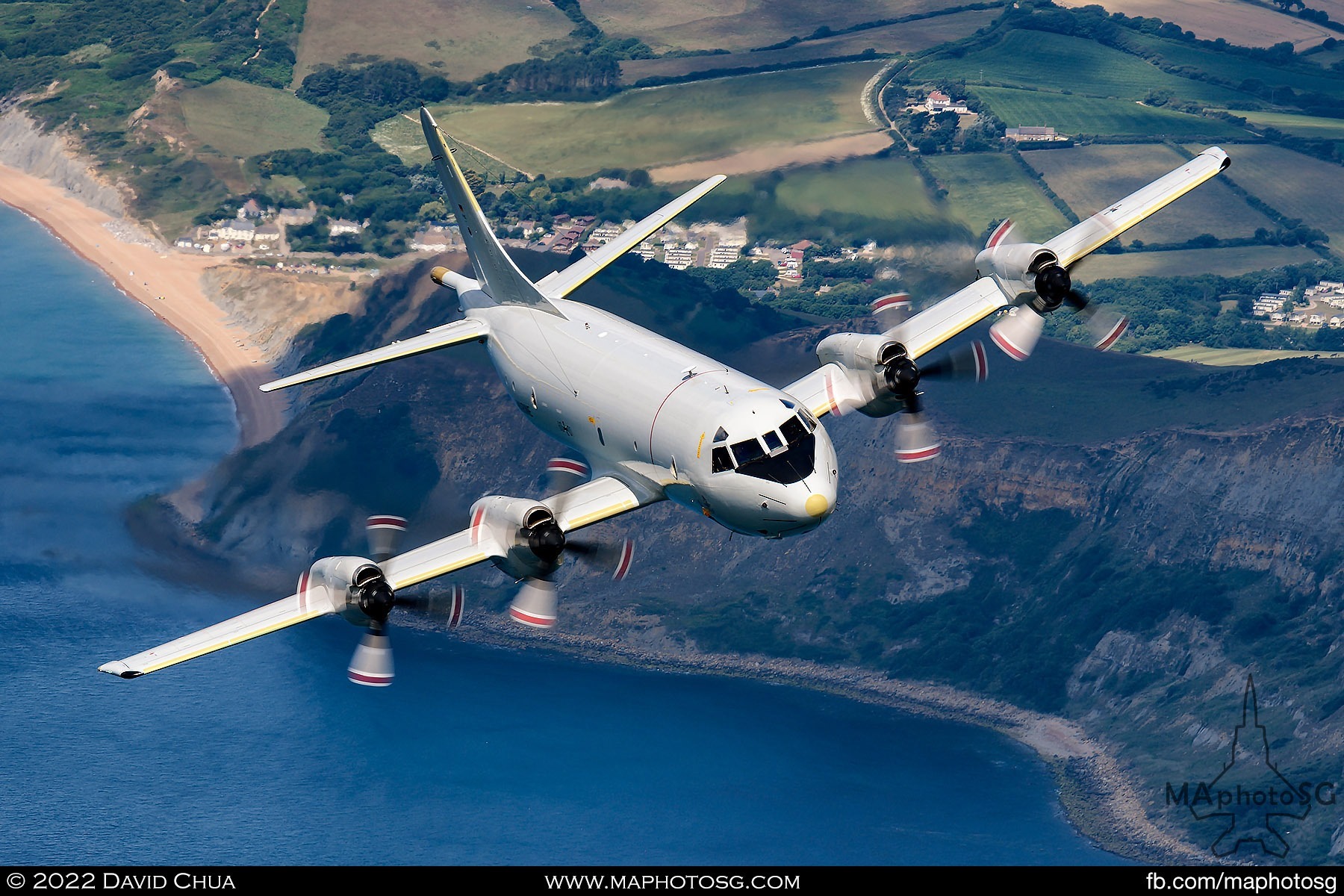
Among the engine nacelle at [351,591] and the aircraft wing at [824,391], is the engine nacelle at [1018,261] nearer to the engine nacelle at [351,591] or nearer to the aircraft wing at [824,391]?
the aircraft wing at [824,391]

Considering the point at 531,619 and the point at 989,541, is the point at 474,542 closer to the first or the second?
the point at 531,619

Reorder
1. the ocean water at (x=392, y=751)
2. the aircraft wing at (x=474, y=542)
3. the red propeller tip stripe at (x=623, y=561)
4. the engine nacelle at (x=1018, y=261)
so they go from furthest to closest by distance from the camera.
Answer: the ocean water at (x=392, y=751)
the engine nacelle at (x=1018, y=261)
the aircraft wing at (x=474, y=542)
the red propeller tip stripe at (x=623, y=561)

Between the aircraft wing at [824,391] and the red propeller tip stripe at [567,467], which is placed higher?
the aircraft wing at [824,391]

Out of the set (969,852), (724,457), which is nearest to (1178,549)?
(969,852)

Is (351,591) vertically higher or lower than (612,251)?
lower

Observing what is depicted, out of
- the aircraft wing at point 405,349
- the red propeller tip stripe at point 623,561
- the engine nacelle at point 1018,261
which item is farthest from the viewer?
the engine nacelle at point 1018,261

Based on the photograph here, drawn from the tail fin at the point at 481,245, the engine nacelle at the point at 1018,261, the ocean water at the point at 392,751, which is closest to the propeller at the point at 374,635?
the tail fin at the point at 481,245

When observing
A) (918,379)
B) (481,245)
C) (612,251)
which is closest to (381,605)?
(918,379)
